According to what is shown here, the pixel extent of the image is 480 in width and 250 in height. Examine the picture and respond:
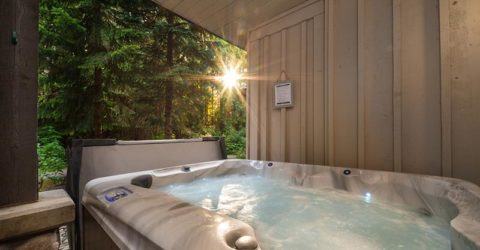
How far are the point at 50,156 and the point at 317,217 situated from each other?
3.95 m

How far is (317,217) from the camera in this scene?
1291 millimetres

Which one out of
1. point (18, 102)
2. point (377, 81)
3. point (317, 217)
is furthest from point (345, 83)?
point (18, 102)

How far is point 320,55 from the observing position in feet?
7.50

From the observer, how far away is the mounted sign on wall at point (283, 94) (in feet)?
8.30

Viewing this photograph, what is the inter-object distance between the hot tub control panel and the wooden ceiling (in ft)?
7.18

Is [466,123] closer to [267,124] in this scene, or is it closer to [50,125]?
[267,124]

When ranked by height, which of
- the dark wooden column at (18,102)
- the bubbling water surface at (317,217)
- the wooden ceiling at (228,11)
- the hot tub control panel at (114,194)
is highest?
the wooden ceiling at (228,11)

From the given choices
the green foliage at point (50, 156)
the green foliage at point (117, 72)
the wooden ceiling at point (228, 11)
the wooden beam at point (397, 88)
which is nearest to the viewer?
the wooden beam at point (397, 88)

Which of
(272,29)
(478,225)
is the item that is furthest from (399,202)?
(272,29)

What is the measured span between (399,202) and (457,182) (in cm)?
34

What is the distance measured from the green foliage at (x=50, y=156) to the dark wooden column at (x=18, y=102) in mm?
2563

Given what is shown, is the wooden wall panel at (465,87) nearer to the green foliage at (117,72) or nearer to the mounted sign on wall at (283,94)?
the mounted sign on wall at (283,94)

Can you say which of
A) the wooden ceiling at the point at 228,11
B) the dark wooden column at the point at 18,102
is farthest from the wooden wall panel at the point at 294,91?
the dark wooden column at the point at 18,102

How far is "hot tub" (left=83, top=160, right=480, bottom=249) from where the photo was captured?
68cm
